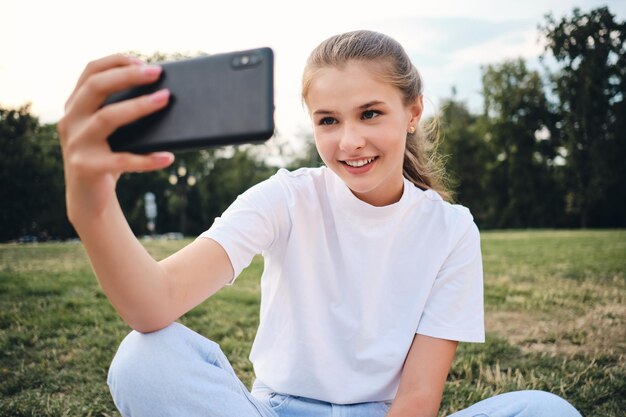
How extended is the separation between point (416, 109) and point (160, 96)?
1.50 m

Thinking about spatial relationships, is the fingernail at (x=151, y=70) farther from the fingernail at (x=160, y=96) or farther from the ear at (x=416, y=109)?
the ear at (x=416, y=109)

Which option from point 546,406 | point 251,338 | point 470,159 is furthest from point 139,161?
point 470,159

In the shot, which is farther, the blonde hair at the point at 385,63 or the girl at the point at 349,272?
the blonde hair at the point at 385,63

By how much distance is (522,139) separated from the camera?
39219 millimetres

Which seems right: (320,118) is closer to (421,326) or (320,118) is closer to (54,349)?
(421,326)

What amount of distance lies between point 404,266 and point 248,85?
1.22m

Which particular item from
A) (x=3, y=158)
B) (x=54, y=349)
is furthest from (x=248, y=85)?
(x=3, y=158)

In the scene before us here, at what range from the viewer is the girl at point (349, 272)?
180 cm

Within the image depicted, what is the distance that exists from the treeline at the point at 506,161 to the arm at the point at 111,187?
24.4 metres

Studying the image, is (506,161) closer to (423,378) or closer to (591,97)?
(591,97)

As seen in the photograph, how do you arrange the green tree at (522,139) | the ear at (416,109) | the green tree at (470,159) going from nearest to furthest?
the ear at (416,109), the green tree at (522,139), the green tree at (470,159)

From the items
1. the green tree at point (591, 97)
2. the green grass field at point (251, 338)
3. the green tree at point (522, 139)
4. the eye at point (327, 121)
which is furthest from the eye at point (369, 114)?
the green tree at point (522, 139)

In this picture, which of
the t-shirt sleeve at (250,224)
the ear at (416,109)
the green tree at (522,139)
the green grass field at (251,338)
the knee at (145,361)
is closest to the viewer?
the knee at (145,361)

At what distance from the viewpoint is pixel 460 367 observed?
343cm
